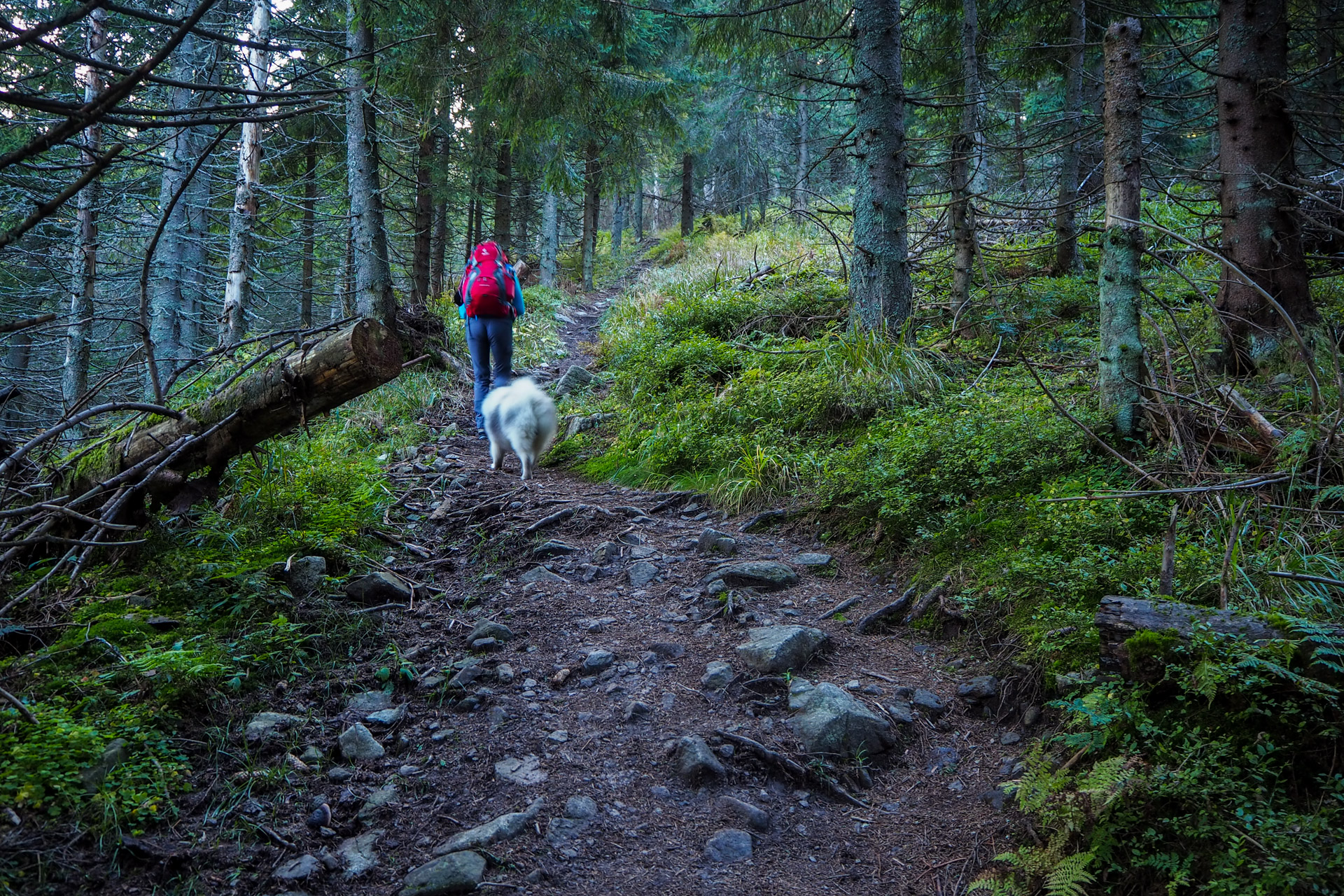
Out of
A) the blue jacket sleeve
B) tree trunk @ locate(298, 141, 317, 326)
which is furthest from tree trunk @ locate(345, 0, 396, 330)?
tree trunk @ locate(298, 141, 317, 326)

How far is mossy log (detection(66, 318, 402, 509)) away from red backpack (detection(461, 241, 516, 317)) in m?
2.98

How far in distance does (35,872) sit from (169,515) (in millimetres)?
2498

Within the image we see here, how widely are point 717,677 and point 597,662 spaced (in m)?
0.67

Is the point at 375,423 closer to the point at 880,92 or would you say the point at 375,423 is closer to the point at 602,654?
the point at 602,654

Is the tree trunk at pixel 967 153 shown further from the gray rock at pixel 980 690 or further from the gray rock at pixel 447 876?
the gray rock at pixel 447 876

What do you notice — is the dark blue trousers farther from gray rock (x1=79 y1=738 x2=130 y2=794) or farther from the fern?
the fern

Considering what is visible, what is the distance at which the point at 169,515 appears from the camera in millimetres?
4348

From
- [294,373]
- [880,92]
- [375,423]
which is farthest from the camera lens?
[375,423]

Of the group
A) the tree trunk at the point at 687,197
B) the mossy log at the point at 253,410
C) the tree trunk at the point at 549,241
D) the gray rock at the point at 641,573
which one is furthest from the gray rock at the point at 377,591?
the tree trunk at the point at 687,197

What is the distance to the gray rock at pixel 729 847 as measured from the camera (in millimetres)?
2639

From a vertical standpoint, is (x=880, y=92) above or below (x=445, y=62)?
below

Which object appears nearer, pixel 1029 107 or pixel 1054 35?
pixel 1054 35

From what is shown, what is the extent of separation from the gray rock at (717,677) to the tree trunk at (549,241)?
18131 mm

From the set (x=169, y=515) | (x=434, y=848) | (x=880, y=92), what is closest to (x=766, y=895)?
(x=434, y=848)
